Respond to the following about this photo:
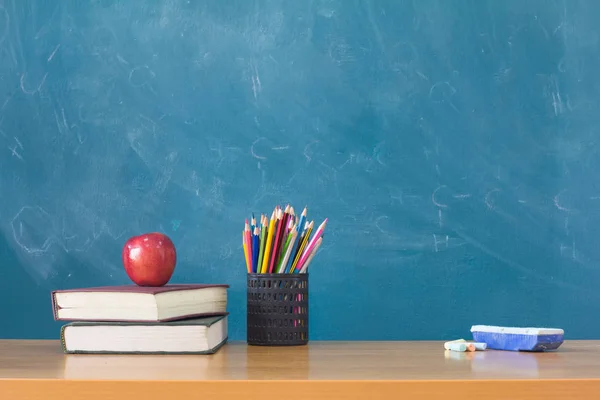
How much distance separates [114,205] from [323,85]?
454mm

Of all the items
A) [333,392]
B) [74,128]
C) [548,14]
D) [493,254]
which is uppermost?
[548,14]

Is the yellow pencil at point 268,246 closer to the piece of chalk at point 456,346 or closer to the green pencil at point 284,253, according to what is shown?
the green pencil at point 284,253

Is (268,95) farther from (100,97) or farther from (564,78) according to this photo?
(564,78)

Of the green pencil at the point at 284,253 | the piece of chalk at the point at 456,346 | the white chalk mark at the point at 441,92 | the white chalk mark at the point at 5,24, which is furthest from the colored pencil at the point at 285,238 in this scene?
the white chalk mark at the point at 5,24

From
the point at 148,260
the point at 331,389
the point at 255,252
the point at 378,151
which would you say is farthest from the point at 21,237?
the point at 331,389

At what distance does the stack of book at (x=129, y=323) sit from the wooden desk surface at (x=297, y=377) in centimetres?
2

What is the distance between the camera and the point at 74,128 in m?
1.43

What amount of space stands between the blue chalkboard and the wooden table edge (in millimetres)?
570

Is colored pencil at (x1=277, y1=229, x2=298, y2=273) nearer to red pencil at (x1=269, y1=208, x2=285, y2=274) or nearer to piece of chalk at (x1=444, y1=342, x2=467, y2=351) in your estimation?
red pencil at (x1=269, y1=208, x2=285, y2=274)

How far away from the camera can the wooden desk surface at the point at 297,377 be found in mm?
824

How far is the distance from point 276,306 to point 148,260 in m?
0.21

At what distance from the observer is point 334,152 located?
4.65 feet

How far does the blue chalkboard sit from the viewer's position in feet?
4.61

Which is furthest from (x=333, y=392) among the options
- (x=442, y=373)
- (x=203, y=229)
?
(x=203, y=229)
